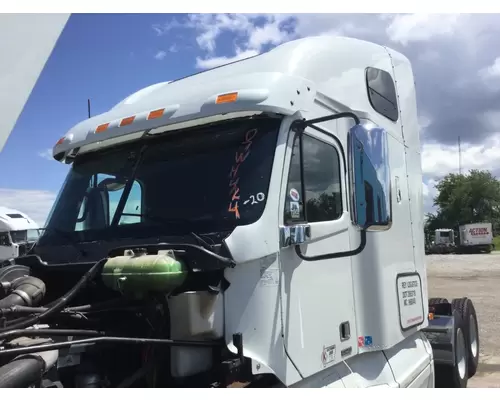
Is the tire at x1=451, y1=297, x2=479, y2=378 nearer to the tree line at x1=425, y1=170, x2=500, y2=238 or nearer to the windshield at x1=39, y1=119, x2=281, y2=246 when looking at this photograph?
the windshield at x1=39, y1=119, x2=281, y2=246

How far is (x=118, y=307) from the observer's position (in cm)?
292

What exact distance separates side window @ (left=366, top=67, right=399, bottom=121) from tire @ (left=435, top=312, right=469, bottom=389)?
2.49m

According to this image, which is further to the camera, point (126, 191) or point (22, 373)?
point (126, 191)

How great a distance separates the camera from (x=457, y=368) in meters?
5.35

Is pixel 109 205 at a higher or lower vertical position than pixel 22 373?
higher

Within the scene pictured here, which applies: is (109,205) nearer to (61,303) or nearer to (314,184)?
(61,303)

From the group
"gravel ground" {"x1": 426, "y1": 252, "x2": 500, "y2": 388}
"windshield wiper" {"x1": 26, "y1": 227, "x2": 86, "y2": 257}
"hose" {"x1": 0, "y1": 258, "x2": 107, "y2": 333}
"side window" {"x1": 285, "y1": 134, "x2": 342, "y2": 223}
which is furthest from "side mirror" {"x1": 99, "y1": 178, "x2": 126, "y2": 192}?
"gravel ground" {"x1": 426, "y1": 252, "x2": 500, "y2": 388}

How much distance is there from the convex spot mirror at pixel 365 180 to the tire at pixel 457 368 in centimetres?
296

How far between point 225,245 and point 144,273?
437 millimetres

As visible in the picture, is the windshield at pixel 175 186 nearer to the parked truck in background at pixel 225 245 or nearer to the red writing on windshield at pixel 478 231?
the parked truck in background at pixel 225 245

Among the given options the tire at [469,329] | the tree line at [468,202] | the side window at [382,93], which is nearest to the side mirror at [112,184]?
the side window at [382,93]

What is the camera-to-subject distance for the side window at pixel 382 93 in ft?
14.0

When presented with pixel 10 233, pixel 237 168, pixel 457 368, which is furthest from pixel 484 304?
pixel 10 233

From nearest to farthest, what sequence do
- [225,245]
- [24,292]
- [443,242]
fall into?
[225,245], [24,292], [443,242]
